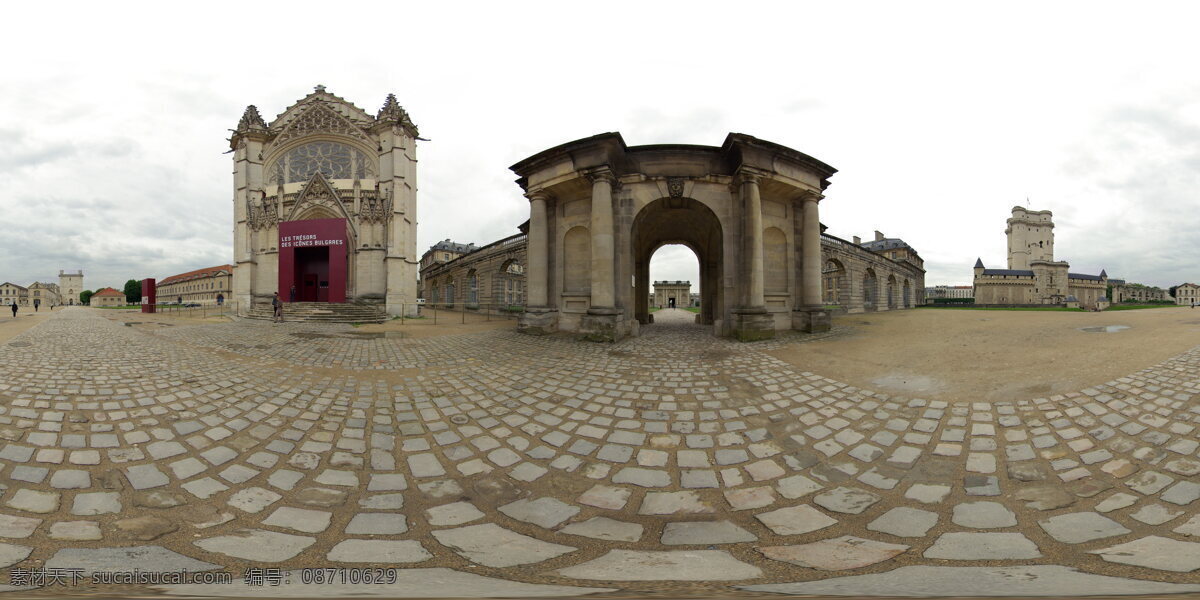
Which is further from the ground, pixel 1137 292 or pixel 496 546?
pixel 1137 292

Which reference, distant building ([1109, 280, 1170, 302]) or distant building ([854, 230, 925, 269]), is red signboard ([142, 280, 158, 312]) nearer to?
distant building ([854, 230, 925, 269])

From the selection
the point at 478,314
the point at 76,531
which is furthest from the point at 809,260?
the point at 478,314

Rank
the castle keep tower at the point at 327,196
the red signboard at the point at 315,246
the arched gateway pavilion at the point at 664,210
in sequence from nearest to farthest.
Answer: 1. the arched gateway pavilion at the point at 664,210
2. the red signboard at the point at 315,246
3. the castle keep tower at the point at 327,196

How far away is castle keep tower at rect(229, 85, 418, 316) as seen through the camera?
2450 cm

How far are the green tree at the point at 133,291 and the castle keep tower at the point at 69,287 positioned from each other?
6104 centimetres

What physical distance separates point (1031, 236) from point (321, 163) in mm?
108849

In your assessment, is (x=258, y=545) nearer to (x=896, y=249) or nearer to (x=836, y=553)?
(x=836, y=553)

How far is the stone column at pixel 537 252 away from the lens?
41.0 feet

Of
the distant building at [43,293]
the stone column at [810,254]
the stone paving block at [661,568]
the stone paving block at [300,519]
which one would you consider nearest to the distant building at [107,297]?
the distant building at [43,293]

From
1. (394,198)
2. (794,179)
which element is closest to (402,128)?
(394,198)

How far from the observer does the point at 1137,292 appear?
102 metres

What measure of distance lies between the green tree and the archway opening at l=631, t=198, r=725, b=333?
106 meters

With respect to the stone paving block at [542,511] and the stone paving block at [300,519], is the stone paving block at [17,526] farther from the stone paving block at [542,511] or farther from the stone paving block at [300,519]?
the stone paving block at [542,511]

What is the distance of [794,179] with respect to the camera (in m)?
12.1
